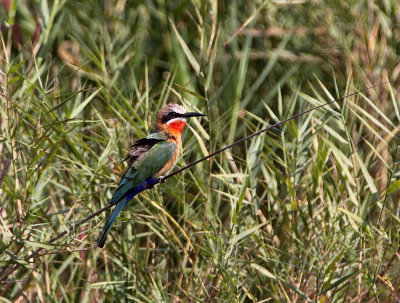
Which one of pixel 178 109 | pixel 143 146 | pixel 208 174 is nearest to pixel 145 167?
pixel 143 146

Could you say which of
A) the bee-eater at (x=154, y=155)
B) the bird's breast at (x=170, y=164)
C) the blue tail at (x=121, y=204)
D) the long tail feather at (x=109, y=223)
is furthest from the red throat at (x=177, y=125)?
the long tail feather at (x=109, y=223)

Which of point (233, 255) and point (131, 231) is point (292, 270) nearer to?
point (233, 255)

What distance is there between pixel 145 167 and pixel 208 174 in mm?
247

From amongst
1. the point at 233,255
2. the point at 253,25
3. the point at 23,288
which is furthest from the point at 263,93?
the point at 23,288

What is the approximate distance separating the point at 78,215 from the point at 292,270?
908 mm

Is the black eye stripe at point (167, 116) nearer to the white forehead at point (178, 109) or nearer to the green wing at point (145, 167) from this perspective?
the white forehead at point (178, 109)

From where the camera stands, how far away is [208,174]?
3021mm

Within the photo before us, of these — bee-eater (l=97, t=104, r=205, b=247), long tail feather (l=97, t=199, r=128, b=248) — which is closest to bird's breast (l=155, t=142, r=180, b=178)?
bee-eater (l=97, t=104, r=205, b=247)

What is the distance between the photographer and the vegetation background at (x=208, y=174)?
2877 mm

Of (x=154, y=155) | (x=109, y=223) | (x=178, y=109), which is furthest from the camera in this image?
(x=178, y=109)

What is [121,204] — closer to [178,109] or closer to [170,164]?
[170,164]

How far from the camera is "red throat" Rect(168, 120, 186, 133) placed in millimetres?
3257

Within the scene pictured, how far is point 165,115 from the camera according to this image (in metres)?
3.30

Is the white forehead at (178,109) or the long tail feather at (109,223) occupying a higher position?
the white forehead at (178,109)
